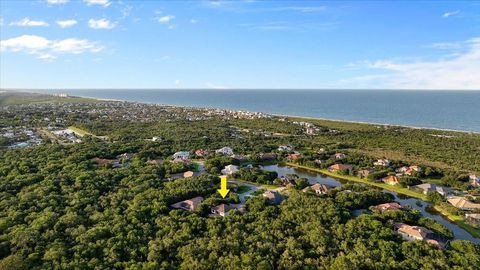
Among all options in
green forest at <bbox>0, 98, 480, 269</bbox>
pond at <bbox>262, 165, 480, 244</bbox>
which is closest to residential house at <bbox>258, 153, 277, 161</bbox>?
pond at <bbox>262, 165, 480, 244</bbox>

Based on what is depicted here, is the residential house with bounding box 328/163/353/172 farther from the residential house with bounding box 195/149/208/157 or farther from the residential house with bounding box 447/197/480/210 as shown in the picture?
the residential house with bounding box 195/149/208/157

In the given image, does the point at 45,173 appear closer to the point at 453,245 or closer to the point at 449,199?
the point at 453,245

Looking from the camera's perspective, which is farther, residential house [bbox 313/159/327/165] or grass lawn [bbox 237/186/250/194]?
residential house [bbox 313/159/327/165]

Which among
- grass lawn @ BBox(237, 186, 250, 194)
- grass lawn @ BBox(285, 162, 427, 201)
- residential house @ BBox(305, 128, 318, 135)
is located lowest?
grass lawn @ BBox(237, 186, 250, 194)

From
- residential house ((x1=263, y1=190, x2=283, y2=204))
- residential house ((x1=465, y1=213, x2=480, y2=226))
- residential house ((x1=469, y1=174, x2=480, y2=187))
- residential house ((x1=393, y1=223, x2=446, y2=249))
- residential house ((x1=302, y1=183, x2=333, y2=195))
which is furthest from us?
residential house ((x1=469, y1=174, x2=480, y2=187))

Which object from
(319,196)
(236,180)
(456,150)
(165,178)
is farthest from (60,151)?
(456,150)

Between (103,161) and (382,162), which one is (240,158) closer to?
(103,161)
